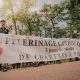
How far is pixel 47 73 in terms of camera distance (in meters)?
8.02

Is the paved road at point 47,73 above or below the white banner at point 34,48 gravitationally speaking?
below

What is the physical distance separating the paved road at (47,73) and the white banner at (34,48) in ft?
0.83

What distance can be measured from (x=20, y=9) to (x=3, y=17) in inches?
30.3

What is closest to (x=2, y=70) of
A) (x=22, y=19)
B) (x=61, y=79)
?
(x=61, y=79)

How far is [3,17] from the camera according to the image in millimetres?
8336

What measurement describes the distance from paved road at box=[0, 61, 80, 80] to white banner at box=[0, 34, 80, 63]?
0.25m

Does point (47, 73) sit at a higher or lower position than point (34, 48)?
lower

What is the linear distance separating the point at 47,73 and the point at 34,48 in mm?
728

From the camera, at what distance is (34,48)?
798cm

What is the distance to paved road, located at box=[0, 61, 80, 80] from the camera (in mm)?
7211

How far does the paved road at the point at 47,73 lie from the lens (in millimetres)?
7211

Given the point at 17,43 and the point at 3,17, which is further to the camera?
the point at 3,17

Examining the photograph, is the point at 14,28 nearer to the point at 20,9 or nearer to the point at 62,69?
the point at 20,9

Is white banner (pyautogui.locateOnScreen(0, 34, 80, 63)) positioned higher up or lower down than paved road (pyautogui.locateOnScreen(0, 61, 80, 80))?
higher up
